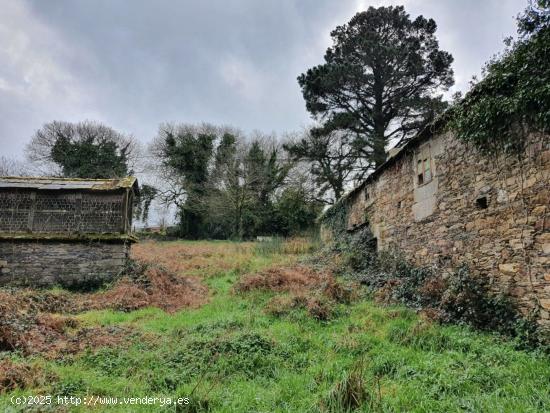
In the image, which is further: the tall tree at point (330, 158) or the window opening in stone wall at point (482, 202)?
the tall tree at point (330, 158)

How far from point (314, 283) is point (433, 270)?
10.4 feet

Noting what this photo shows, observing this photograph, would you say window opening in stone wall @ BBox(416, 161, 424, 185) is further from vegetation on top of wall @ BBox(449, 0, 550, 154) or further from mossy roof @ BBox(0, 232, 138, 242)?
mossy roof @ BBox(0, 232, 138, 242)

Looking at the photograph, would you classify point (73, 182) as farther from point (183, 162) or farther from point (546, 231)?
point (183, 162)

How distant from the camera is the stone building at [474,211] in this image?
5531 millimetres

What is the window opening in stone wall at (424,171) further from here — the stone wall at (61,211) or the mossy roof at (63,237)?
the stone wall at (61,211)

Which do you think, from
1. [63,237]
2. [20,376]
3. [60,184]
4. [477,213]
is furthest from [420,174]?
[60,184]

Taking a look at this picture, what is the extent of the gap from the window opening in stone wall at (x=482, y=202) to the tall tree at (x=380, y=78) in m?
14.0

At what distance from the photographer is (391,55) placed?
821 inches

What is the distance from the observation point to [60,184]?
39.5 ft

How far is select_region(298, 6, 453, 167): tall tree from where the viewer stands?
2088 centimetres

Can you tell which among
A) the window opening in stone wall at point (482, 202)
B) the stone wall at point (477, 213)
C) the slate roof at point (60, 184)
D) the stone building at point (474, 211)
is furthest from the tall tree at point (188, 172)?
the window opening in stone wall at point (482, 202)

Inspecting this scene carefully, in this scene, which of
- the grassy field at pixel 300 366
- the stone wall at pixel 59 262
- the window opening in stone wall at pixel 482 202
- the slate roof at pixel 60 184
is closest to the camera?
the grassy field at pixel 300 366

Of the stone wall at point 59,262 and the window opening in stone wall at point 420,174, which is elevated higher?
the window opening in stone wall at point 420,174

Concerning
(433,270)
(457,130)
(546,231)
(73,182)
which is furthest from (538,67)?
(73,182)
